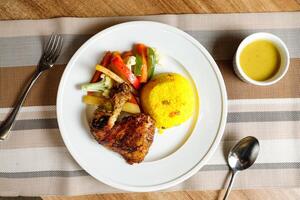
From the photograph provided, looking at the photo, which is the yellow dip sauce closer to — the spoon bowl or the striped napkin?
the striped napkin

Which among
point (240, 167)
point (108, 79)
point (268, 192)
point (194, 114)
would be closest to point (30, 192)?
point (108, 79)

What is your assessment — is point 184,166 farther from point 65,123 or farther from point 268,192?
point 65,123

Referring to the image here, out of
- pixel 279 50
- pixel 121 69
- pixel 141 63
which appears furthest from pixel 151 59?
pixel 279 50

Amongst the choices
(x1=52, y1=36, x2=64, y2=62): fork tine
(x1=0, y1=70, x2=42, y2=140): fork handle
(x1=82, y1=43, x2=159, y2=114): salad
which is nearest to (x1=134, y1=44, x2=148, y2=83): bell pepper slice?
(x1=82, y1=43, x2=159, y2=114): salad

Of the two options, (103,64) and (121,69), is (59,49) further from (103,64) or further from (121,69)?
(121,69)

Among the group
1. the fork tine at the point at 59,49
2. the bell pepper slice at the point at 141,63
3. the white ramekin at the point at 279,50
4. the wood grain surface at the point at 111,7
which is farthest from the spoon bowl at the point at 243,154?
the fork tine at the point at 59,49
